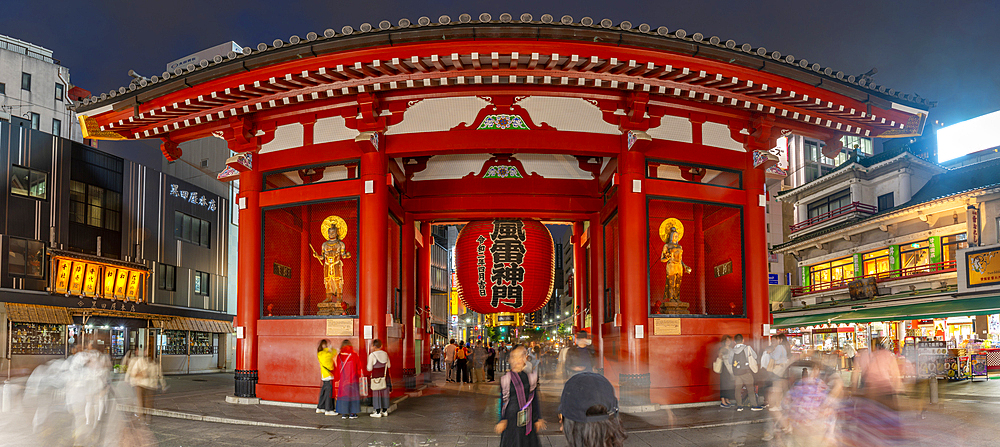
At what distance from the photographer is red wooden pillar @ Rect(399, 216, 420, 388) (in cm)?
1720

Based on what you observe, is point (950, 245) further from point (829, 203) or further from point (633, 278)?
point (633, 278)

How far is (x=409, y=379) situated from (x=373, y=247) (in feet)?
19.0

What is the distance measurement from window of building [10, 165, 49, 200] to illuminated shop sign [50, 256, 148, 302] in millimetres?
2423

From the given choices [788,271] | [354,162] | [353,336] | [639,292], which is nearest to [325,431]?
[353,336]

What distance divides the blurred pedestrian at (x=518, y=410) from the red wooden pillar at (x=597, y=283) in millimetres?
9915

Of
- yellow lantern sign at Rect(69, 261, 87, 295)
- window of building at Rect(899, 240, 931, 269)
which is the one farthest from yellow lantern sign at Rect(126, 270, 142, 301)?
window of building at Rect(899, 240, 931, 269)

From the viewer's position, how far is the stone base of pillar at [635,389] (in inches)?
476

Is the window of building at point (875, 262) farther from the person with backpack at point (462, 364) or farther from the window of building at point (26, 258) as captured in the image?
the window of building at point (26, 258)

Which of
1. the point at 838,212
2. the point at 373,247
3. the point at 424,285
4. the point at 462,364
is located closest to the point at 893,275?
the point at 838,212

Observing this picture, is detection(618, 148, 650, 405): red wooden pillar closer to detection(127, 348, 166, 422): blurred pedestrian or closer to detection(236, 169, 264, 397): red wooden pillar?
detection(236, 169, 264, 397): red wooden pillar

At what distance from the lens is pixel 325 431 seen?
1031cm

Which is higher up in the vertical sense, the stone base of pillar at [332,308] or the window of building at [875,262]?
the window of building at [875,262]

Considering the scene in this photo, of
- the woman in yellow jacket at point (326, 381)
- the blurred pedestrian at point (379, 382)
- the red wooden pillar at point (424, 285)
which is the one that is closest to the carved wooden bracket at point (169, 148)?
the woman in yellow jacket at point (326, 381)

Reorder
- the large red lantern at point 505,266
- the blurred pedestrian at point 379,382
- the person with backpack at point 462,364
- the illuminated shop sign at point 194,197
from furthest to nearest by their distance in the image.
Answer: the illuminated shop sign at point 194,197 < the person with backpack at point 462,364 < the large red lantern at point 505,266 < the blurred pedestrian at point 379,382
